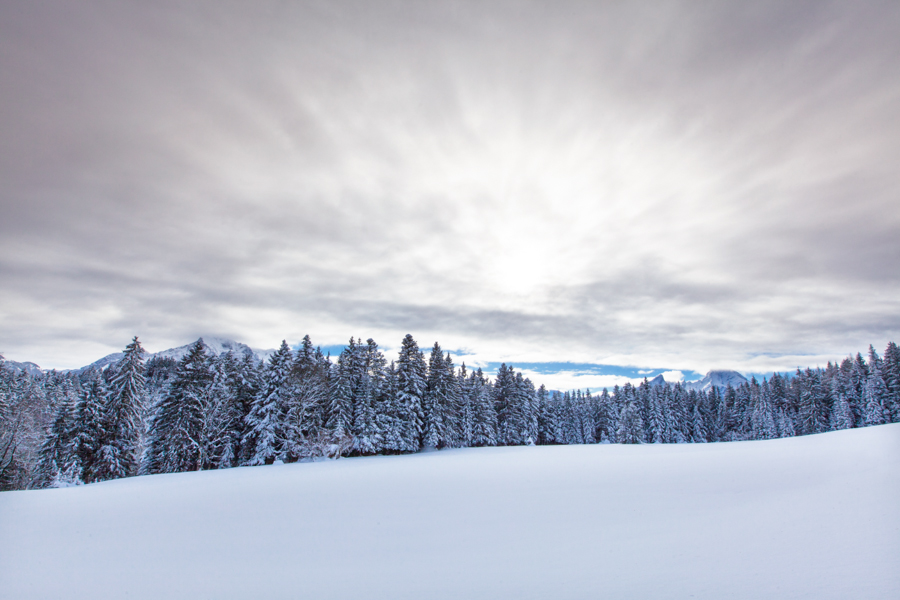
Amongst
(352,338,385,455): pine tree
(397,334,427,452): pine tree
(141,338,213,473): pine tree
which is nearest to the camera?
(141,338,213,473): pine tree

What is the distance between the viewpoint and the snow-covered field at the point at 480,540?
6457 mm

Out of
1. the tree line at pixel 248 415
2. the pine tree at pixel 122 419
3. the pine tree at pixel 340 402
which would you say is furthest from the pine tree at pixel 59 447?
the pine tree at pixel 340 402

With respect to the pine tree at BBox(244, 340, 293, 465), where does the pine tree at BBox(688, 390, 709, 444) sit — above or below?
below

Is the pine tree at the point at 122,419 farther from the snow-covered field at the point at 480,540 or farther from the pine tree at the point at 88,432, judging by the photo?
the snow-covered field at the point at 480,540

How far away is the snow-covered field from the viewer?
6.46 m

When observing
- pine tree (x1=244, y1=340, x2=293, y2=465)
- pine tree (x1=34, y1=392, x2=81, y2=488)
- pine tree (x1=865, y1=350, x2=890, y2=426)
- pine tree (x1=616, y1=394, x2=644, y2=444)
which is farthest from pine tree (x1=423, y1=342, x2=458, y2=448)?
pine tree (x1=865, y1=350, x2=890, y2=426)

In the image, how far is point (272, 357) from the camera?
1419 inches

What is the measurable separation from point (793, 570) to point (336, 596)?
316 inches

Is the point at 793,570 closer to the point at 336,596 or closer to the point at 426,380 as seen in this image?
the point at 336,596

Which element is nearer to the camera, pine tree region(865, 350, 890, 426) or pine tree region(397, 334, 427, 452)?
pine tree region(397, 334, 427, 452)

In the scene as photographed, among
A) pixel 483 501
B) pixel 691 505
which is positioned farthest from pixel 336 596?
pixel 691 505

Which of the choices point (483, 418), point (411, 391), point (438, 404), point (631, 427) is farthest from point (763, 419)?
point (411, 391)

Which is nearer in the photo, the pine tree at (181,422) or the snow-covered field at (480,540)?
the snow-covered field at (480,540)

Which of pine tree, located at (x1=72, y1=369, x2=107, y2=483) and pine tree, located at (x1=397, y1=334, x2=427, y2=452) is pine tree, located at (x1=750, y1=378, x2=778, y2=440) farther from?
pine tree, located at (x1=72, y1=369, x2=107, y2=483)
